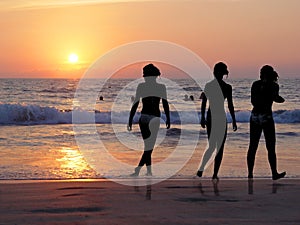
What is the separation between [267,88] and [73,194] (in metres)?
3.64

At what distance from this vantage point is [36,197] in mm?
7855

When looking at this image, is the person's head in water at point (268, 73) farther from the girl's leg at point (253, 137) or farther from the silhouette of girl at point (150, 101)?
the silhouette of girl at point (150, 101)

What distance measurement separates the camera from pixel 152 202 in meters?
7.56

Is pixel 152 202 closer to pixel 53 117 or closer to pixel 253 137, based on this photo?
pixel 253 137

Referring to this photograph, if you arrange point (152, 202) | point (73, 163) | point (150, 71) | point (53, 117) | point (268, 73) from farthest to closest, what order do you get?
point (53, 117) → point (73, 163) → point (150, 71) → point (268, 73) → point (152, 202)

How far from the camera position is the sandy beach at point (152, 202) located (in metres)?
6.54

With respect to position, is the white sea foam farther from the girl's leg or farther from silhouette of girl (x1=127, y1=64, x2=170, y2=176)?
the girl's leg

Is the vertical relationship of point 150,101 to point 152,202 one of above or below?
above

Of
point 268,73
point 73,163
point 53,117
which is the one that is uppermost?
point 268,73

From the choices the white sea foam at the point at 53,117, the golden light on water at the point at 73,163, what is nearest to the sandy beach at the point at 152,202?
the golden light on water at the point at 73,163

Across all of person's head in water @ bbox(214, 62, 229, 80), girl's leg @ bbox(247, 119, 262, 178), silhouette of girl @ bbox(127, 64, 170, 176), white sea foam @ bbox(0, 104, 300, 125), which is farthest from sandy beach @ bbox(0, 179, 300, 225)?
white sea foam @ bbox(0, 104, 300, 125)

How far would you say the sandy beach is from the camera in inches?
257

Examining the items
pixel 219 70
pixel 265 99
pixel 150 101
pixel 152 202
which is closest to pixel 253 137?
pixel 265 99

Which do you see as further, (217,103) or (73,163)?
(73,163)
